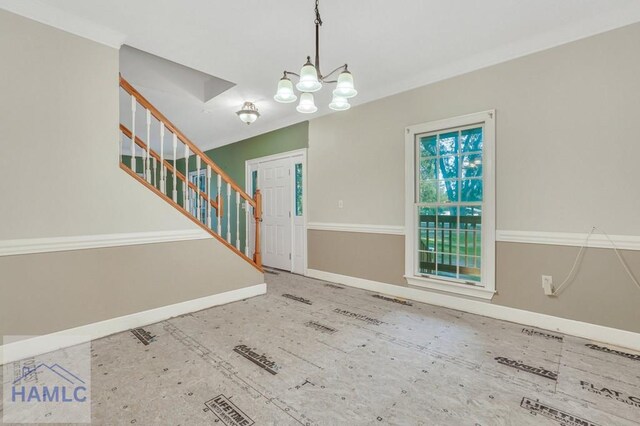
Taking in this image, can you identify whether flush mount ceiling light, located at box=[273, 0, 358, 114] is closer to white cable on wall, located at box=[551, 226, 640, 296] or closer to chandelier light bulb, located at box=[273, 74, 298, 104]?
chandelier light bulb, located at box=[273, 74, 298, 104]

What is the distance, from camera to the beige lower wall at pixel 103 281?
2.22 metres

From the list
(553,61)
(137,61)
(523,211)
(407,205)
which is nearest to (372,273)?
(407,205)

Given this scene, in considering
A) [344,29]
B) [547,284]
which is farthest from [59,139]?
[547,284]

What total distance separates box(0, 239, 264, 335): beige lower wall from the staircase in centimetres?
36

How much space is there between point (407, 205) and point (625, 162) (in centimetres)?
190

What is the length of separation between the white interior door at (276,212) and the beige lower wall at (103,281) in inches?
71.8

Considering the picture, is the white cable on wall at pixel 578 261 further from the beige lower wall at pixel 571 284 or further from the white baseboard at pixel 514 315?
the white baseboard at pixel 514 315

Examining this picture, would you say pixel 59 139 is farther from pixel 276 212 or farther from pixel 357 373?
pixel 276 212

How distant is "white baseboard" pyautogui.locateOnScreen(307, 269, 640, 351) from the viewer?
244 centimetres

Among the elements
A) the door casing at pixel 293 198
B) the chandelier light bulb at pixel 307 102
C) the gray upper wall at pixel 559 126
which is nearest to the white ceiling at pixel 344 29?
the gray upper wall at pixel 559 126

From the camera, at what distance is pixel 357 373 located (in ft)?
6.66

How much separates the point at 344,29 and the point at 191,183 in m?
2.38

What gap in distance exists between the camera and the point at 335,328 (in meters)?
2.80

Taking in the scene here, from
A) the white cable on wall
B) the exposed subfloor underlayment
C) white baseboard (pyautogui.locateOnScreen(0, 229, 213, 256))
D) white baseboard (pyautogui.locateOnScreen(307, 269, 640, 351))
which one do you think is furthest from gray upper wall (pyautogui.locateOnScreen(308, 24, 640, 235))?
white baseboard (pyautogui.locateOnScreen(0, 229, 213, 256))
